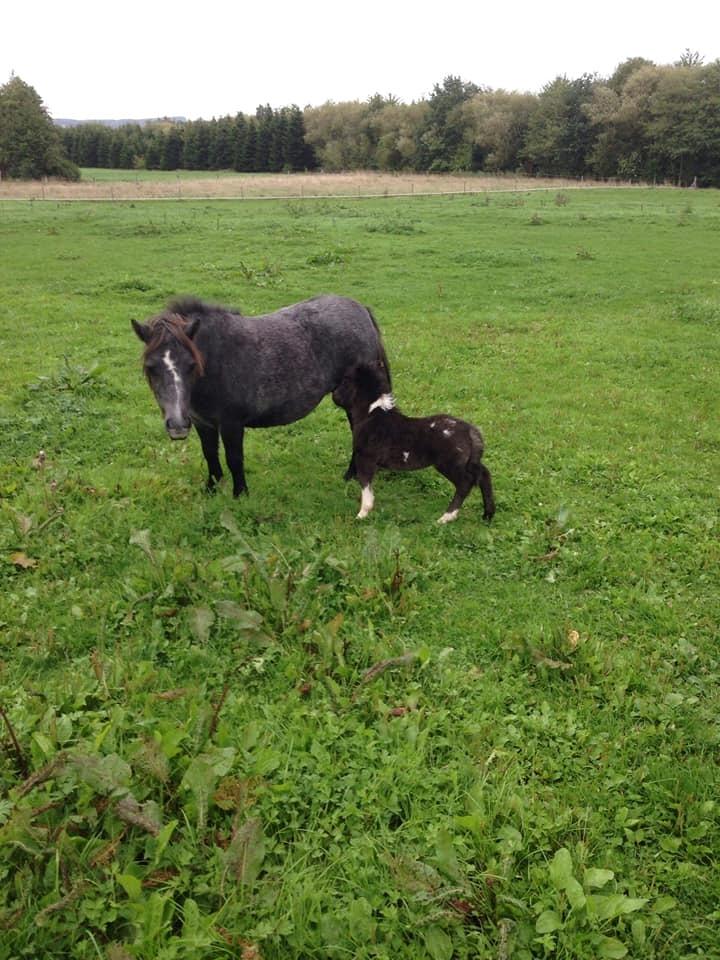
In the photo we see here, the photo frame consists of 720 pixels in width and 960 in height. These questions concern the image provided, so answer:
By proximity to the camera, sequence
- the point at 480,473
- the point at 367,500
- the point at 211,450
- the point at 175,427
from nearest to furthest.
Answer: the point at 175,427
the point at 480,473
the point at 367,500
the point at 211,450

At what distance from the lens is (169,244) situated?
23531mm

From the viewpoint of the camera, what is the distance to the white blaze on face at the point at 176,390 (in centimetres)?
555

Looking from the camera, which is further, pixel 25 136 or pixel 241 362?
pixel 25 136

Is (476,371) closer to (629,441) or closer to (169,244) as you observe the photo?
(629,441)

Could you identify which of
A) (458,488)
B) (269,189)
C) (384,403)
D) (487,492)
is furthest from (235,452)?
(269,189)

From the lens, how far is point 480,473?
676cm

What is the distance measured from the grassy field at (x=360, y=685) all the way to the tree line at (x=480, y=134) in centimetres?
5850

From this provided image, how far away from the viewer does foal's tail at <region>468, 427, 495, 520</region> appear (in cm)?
659

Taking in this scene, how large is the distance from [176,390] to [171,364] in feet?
0.79

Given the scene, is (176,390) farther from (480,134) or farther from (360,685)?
(480,134)

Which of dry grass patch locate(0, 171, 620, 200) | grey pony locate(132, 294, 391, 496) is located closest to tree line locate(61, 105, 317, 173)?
dry grass patch locate(0, 171, 620, 200)

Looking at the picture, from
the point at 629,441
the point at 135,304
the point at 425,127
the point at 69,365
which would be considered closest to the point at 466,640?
the point at 629,441

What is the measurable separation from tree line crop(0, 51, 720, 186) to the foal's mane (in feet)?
192

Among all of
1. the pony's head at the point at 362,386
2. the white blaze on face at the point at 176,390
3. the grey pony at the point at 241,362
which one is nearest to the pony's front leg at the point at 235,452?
the grey pony at the point at 241,362
